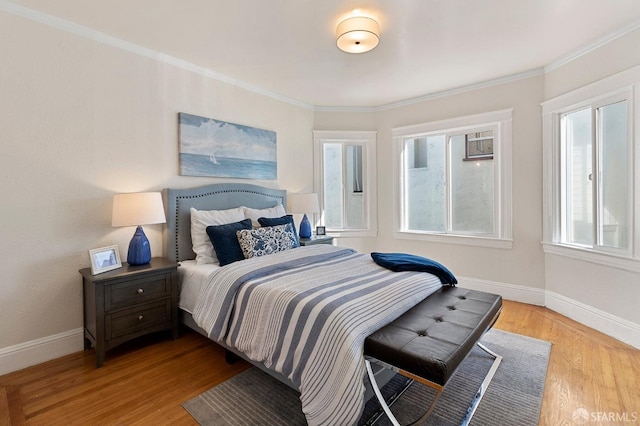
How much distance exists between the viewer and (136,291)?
2.41 metres

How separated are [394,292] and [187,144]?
96.6 inches

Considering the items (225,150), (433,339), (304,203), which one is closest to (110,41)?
(225,150)

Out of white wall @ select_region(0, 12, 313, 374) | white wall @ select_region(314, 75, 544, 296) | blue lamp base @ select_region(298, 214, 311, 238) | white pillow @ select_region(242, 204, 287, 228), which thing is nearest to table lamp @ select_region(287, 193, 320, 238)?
blue lamp base @ select_region(298, 214, 311, 238)

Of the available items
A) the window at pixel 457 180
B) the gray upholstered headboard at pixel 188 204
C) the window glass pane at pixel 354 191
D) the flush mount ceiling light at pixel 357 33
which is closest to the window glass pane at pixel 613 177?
the window at pixel 457 180

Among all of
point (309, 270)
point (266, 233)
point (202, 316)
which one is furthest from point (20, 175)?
point (309, 270)

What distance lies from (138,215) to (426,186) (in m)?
3.51

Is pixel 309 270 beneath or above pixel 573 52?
beneath

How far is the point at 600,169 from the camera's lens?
286cm

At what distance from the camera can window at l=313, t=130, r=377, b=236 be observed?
4.64m

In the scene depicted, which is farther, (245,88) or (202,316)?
(245,88)

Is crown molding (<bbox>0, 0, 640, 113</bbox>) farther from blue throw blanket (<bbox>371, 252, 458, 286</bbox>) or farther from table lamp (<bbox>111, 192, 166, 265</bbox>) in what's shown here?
blue throw blanket (<bbox>371, 252, 458, 286</bbox>)

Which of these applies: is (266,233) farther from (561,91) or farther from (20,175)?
(561,91)

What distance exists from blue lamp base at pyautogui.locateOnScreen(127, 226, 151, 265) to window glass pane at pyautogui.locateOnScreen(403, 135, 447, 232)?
3.34 meters

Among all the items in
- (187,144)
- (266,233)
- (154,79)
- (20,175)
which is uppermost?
(154,79)
